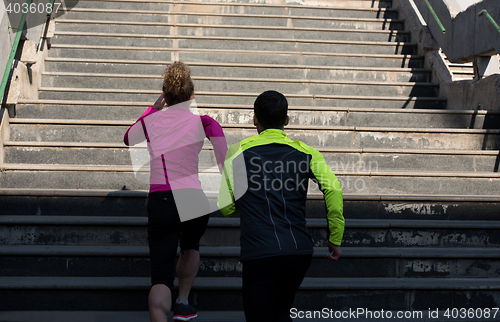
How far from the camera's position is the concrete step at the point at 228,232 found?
3859 millimetres

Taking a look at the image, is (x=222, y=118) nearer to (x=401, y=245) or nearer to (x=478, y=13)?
(x=401, y=245)

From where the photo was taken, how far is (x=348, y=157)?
191 inches

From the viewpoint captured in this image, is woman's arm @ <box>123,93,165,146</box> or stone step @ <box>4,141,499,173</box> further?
stone step @ <box>4,141,499,173</box>

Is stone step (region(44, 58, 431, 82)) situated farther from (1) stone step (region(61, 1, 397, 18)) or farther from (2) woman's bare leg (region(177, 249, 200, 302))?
(2) woman's bare leg (region(177, 249, 200, 302))

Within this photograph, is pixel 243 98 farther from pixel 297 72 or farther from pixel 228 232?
pixel 228 232

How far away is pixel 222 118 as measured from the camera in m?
5.46

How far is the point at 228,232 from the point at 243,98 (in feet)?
8.20

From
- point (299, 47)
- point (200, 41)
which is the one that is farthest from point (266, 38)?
point (200, 41)

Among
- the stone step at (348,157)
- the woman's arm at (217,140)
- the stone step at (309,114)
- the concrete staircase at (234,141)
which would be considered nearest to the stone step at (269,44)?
the concrete staircase at (234,141)

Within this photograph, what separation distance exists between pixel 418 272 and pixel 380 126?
2.24 metres

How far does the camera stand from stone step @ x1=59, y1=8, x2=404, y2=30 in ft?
24.1

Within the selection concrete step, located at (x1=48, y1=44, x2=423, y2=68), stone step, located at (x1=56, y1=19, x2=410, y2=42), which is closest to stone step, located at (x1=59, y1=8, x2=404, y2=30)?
stone step, located at (x1=56, y1=19, x2=410, y2=42)

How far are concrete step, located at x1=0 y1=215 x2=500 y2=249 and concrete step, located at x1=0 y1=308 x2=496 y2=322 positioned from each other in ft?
2.06

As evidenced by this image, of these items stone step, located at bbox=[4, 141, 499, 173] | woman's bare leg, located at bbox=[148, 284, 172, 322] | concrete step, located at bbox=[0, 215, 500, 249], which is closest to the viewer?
woman's bare leg, located at bbox=[148, 284, 172, 322]
